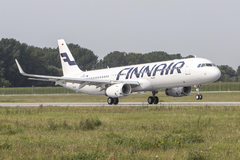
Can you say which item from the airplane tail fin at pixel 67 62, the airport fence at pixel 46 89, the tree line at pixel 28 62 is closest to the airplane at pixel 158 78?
the airplane tail fin at pixel 67 62

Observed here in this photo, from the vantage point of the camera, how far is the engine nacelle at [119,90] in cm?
3044

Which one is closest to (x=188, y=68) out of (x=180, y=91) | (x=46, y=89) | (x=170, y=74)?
(x=170, y=74)

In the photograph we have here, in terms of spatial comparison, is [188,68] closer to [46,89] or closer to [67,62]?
[67,62]

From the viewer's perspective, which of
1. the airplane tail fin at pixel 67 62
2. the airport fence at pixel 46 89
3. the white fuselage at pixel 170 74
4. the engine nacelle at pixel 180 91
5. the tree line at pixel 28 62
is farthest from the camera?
the tree line at pixel 28 62

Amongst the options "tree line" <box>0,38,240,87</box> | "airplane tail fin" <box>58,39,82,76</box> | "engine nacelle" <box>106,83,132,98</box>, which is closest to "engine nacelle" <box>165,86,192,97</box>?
"engine nacelle" <box>106,83,132,98</box>

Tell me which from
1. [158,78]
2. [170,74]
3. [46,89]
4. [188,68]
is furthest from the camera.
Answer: [46,89]

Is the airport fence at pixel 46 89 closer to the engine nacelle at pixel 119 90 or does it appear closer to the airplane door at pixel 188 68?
the engine nacelle at pixel 119 90

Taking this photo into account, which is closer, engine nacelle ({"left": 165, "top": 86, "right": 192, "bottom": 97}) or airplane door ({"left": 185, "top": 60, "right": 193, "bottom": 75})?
airplane door ({"left": 185, "top": 60, "right": 193, "bottom": 75})

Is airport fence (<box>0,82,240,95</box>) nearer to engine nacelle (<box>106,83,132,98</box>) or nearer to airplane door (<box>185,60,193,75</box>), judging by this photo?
engine nacelle (<box>106,83,132,98</box>)

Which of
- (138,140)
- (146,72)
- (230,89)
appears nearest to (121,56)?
(230,89)

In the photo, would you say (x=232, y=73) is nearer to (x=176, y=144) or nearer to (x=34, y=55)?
(x=34, y=55)

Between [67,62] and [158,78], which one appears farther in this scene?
[67,62]

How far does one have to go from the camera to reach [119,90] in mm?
30359

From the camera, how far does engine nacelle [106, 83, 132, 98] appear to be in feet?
99.9
